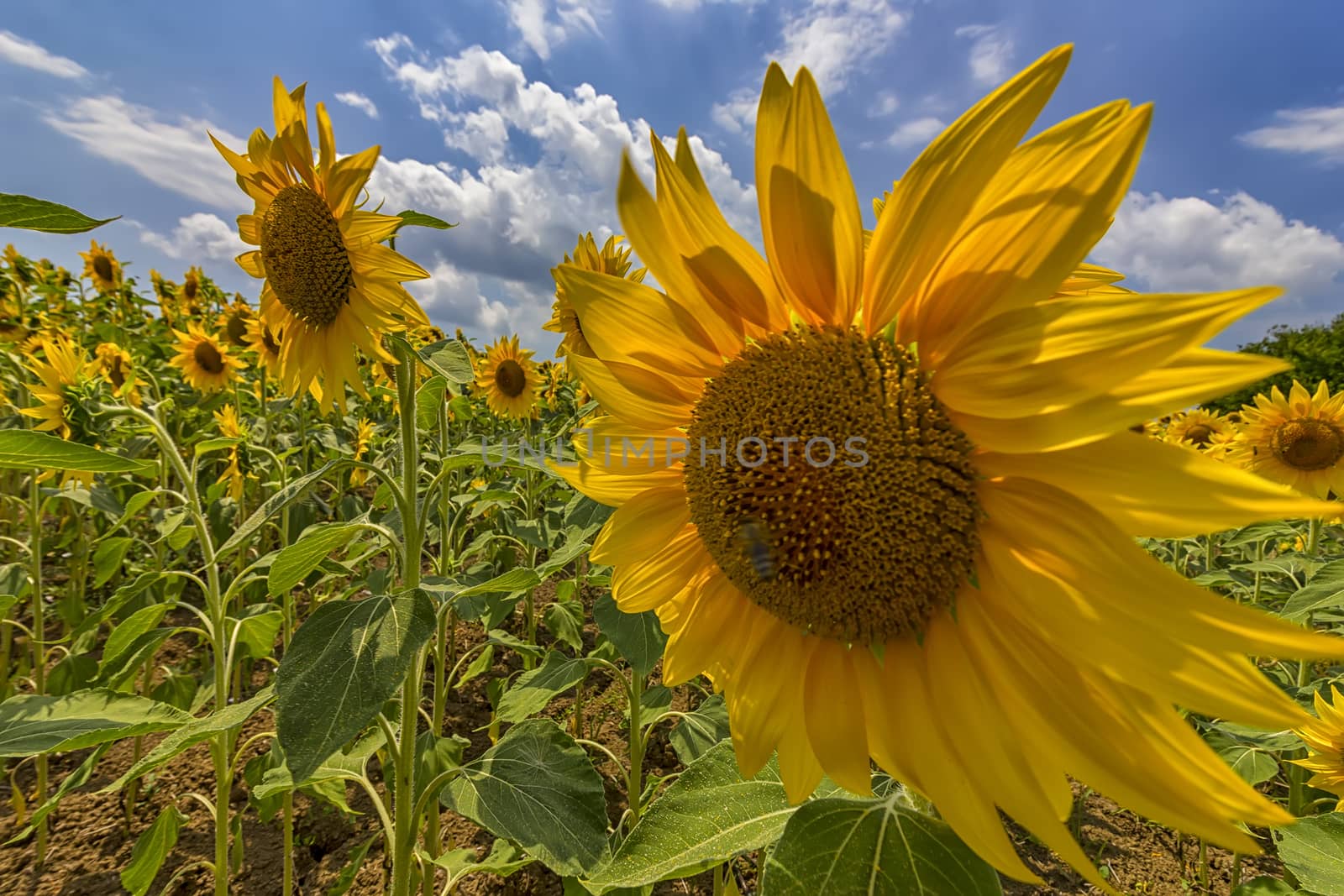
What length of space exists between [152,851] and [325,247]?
2090 mm

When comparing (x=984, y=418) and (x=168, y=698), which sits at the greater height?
A: (x=984, y=418)

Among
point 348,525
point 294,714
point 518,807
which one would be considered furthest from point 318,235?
point 518,807

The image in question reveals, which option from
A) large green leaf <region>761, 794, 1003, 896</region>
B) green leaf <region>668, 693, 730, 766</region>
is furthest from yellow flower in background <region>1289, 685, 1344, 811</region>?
large green leaf <region>761, 794, 1003, 896</region>

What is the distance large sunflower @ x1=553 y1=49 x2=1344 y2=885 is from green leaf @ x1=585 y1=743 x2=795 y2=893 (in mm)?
116

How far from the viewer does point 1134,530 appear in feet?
2.14

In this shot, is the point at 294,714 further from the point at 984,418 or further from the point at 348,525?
the point at 984,418

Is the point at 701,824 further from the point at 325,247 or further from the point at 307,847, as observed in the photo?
the point at 307,847

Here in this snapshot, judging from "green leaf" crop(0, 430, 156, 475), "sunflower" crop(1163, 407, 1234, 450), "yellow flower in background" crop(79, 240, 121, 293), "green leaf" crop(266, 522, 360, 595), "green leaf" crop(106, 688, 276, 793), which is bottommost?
"green leaf" crop(106, 688, 276, 793)

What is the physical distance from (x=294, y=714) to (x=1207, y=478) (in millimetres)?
1482

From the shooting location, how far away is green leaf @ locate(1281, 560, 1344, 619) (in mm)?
2125

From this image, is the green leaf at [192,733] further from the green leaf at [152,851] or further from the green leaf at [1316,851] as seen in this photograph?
the green leaf at [1316,851]

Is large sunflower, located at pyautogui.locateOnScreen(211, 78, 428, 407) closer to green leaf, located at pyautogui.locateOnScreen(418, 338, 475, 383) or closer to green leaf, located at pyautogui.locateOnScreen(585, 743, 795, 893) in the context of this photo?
green leaf, located at pyautogui.locateOnScreen(418, 338, 475, 383)

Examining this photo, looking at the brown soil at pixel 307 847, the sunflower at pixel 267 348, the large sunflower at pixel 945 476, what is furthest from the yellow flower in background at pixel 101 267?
the large sunflower at pixel 945 476

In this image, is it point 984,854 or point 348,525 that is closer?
point 984,854
